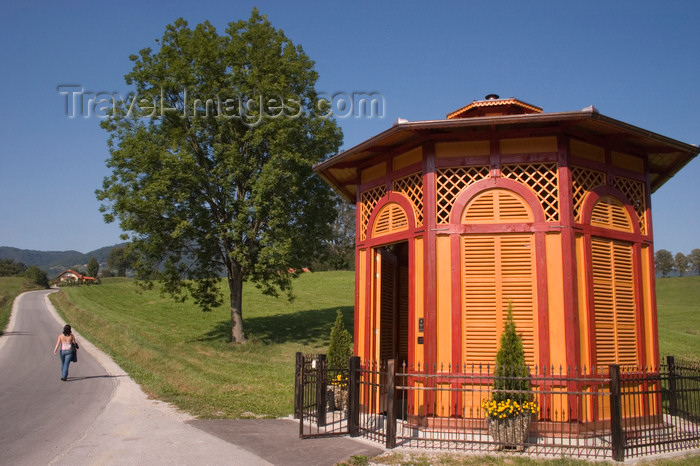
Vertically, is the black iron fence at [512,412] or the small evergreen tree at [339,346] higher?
the small evergreen tree at [339,346]

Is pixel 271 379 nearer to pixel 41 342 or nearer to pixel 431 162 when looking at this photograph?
pixel 431 162

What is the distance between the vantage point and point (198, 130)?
23.8 meters

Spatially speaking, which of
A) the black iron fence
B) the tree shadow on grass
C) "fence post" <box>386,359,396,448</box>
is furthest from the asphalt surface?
the tree shadow on grass

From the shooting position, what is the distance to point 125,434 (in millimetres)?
9070

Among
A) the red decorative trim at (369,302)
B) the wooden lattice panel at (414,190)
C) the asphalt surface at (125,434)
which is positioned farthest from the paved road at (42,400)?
the wooden lattice panel at (414,190)

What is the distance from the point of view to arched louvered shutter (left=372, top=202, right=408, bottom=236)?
415 inches

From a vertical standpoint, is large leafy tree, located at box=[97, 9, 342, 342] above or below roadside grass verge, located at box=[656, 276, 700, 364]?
above

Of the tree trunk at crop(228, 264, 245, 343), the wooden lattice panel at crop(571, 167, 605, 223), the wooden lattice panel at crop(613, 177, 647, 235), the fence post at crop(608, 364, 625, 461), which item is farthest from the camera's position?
the tree trunk at crop(228, 264, 245, 343)

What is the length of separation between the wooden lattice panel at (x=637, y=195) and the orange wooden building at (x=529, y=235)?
0.02 metres

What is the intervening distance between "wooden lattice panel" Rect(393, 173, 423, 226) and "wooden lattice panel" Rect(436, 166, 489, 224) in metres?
0.41

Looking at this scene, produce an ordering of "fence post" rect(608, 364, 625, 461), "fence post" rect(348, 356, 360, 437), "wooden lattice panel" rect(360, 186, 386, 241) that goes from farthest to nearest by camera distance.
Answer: "wooden lattice panel" rect(360, 186, 386, 241) < "fence post" rect(348, 356, 360, 437) < "fence post" rect(608, 364, 625, 461)

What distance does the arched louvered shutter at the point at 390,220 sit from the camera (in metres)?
10.5

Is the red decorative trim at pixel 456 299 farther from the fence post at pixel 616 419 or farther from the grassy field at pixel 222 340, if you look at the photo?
the grassy field at pixel 222 340

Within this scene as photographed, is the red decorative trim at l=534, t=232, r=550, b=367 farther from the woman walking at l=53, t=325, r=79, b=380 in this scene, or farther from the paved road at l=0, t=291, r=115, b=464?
the woman walking at l=53, t=325, r=79, b=380
